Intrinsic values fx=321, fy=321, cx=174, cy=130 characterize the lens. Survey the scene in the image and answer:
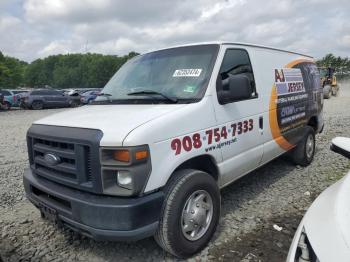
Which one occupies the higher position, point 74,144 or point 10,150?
point 74,144

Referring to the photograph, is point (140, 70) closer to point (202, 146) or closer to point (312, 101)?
point (202, 146)

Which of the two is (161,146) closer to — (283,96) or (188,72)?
(188,72)

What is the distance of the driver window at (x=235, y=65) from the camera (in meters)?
3.76

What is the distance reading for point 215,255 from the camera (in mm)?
3270

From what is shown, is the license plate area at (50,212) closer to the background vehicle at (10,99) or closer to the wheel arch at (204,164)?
the wheel arch at (204,164)

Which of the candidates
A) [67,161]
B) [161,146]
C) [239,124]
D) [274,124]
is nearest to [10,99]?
[274,124]

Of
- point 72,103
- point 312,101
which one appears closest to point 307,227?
point 312,101

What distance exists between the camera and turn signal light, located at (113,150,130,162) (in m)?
2.62

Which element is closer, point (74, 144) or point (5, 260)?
point (74, 144)

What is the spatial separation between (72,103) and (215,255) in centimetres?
2469

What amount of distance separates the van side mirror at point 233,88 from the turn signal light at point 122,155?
1400 millimetres

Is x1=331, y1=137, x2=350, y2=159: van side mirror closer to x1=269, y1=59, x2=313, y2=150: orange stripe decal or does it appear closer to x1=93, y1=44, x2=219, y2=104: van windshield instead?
x1=93, y1=44, x2=219, y2=104: van windshield

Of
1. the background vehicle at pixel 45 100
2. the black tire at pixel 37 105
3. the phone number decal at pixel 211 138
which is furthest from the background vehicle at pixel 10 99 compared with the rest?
the phone number decal at pixel 211 138

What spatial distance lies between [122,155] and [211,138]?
3.69 feet
